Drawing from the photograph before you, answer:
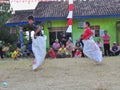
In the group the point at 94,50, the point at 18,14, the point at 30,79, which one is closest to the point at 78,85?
the point at 30,79

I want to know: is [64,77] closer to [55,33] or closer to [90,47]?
[90,47]

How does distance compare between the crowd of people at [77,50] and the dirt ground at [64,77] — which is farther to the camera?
the crowd of people at [77,50]

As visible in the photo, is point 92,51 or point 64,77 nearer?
point 64,77

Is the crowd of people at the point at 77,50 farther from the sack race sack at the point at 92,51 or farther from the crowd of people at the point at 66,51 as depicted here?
the sack race sack at the point at 92,51

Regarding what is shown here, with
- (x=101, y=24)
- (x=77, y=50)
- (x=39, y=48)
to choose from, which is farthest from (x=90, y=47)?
(x=101, y=24)

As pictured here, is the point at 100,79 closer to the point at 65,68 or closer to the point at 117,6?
the point at 65,68

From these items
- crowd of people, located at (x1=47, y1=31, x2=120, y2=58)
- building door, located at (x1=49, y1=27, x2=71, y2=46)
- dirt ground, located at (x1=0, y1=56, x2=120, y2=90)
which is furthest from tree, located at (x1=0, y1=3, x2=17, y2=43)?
dirt ground, located at (x1=0, y1=56, x2=120, y2=90)

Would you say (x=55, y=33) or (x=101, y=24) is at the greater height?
(x=101, y=24)

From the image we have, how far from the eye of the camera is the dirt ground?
29.6 ft

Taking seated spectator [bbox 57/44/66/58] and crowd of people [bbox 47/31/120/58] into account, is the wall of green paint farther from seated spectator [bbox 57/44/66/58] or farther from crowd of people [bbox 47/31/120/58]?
seated spectator [bbox 57/44/66/58]

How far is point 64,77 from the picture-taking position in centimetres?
1055

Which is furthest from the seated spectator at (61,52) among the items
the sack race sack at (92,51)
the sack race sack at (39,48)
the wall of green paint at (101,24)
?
the sack race sack at (39,48)

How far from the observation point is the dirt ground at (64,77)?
9.02 metres

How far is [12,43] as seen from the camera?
120 ft
